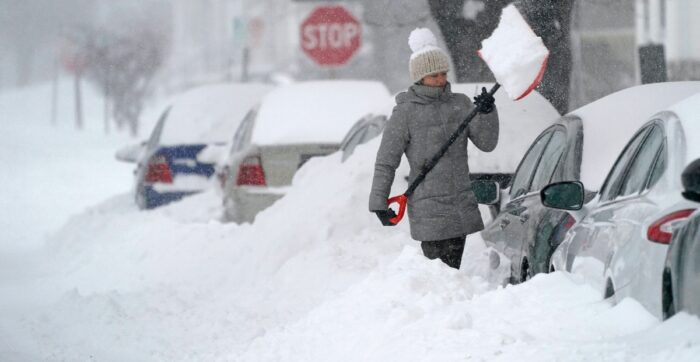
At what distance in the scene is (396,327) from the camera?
6152 mm

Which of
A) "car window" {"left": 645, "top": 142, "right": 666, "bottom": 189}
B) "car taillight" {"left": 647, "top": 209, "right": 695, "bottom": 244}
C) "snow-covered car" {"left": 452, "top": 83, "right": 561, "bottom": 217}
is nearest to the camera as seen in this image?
"car taillight" {"left": 647, "top": 209, "right": 695, "bottom": 244}

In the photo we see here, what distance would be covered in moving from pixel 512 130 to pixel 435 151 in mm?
2601

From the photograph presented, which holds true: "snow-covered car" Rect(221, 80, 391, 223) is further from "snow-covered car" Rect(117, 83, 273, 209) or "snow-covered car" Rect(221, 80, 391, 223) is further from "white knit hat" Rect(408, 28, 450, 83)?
"white knit hat" Rect(408, 28, 450, 83)

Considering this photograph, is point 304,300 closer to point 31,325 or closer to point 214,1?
point 31,325

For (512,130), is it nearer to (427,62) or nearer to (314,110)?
(427,62)

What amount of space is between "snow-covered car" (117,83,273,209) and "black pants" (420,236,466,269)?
25.4 ft

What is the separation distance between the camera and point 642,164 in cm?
536

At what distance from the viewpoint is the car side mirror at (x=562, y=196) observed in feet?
18.7

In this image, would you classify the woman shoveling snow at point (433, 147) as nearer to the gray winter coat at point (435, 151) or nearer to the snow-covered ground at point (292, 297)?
the gray winter coat at point (435, 151)

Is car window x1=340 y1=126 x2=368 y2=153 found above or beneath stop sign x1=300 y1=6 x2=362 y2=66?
beneath

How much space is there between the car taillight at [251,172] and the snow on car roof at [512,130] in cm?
259

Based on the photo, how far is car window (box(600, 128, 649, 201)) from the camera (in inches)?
221

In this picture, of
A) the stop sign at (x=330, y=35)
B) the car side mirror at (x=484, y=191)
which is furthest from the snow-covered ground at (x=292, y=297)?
the stop sign at (x=330, y=35)

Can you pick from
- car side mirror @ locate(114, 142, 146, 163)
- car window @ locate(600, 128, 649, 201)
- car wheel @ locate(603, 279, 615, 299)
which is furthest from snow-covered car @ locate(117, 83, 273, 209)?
car wheel @ locate(603, 279, 615, 299)
